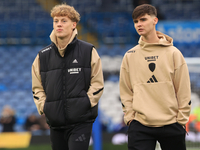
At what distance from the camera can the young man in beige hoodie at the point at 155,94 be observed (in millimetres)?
2998

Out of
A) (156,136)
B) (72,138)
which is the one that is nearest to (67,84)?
(72,138)

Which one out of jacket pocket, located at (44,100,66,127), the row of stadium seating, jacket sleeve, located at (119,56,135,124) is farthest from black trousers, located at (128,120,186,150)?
the row of stadium seating

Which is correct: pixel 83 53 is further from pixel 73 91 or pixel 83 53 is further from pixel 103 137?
pixel 103 137

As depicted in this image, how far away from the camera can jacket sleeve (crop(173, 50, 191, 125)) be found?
2.98 meters

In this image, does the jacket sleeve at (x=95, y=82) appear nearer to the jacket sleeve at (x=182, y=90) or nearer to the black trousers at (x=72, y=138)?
the black trousers at (x=72, y=138)

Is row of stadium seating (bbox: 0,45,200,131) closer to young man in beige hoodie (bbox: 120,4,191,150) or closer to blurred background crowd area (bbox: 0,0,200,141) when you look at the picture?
blurred background crowd area (bbox: 0,0,200,141)

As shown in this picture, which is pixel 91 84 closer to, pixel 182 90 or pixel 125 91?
pixel 125 91

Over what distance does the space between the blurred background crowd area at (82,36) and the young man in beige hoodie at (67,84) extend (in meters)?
4.91

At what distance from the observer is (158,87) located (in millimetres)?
3033

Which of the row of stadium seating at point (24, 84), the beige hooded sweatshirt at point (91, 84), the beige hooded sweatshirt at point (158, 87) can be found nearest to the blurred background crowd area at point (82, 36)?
the row of stadium seating at point (24, 84)

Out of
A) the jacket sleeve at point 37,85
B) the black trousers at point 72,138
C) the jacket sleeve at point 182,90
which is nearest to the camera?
the jacket sleeve at point 182,90

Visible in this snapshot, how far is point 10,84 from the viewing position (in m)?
10.8

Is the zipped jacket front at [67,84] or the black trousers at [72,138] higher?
the zipped jacket front at [67,84]

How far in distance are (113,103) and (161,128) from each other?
18.1ft
